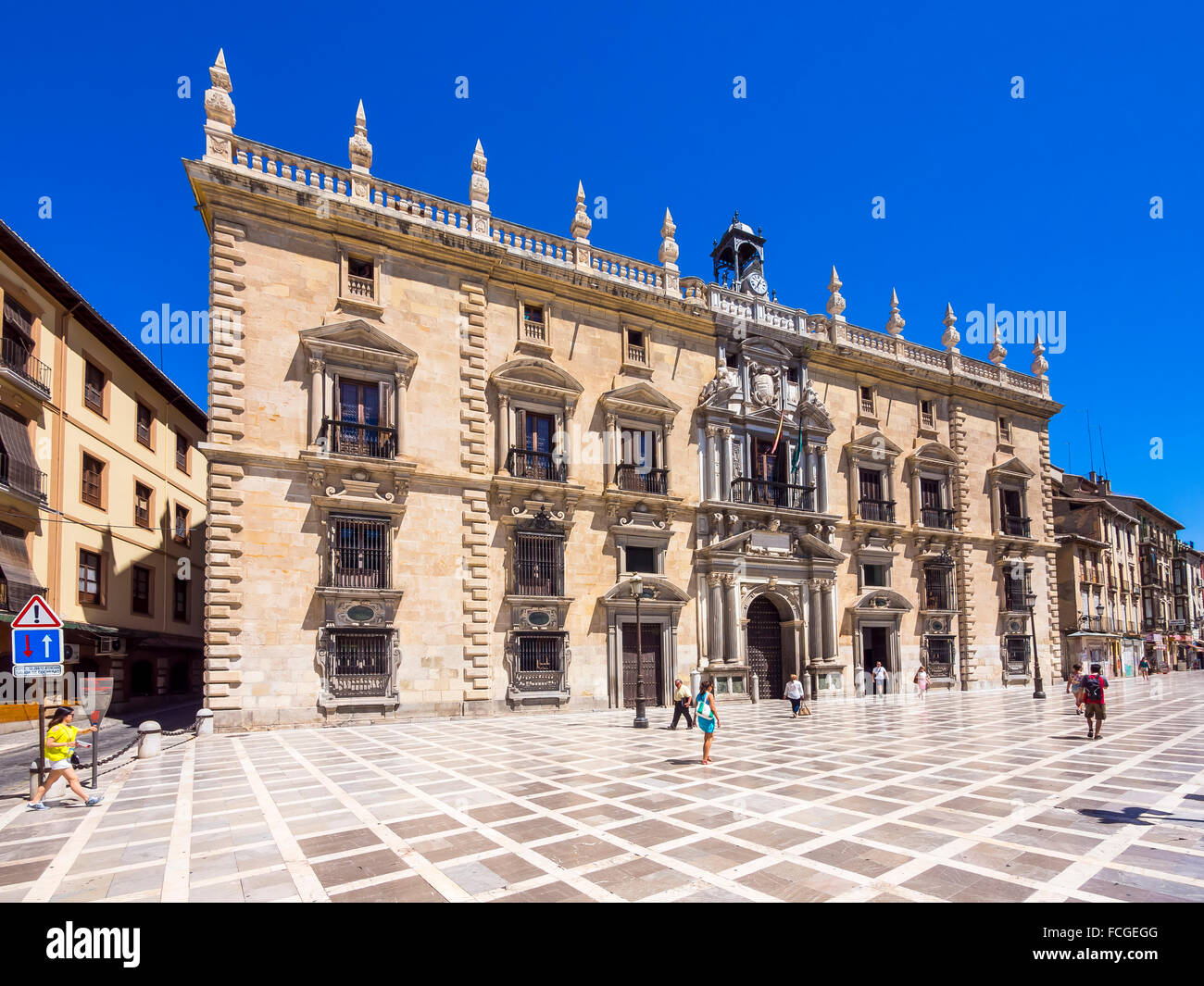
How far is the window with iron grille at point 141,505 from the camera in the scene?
27328mm

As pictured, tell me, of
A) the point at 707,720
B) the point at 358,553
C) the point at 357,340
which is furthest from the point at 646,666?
the point at 357,340

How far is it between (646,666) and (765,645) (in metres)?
5.93

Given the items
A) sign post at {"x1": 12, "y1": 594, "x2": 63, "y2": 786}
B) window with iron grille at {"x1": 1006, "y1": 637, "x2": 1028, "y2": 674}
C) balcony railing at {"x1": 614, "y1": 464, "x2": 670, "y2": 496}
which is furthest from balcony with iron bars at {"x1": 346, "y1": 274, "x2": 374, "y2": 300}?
window with iron grille at {"x1": 1006, "y1": 637, "x2": 1028, "y2": 674}

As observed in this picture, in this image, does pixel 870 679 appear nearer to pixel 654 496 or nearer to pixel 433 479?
pixel 654 496

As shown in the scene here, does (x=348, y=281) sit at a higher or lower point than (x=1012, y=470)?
higher

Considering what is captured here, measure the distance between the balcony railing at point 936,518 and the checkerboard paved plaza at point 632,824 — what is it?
16.9 metres

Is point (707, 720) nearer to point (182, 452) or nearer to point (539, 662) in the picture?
point (539, 662)

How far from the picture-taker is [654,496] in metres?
24.3

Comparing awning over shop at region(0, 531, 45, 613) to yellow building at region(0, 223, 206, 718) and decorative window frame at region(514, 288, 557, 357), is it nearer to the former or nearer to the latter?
yellow building at region(0, 223, 206, 718)

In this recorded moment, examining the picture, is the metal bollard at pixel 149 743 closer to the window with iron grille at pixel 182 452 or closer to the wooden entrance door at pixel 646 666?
the wooden entrance door at pixel 646 666

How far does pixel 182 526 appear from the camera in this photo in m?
31.6
